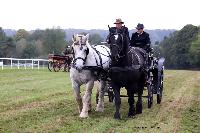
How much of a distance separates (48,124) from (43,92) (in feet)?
26.6

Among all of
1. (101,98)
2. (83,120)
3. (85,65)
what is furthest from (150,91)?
(83,120)

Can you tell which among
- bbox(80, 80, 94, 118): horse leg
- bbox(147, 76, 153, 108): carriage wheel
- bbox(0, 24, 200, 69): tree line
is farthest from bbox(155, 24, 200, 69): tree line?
bbox(80, 80, 94, 118): horse leg

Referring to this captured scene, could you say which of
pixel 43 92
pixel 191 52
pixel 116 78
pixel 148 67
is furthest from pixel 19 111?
pixel 191 52

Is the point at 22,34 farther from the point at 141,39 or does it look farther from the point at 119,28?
the point at 119,28

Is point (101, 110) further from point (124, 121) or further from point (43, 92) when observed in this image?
point (43, 92)

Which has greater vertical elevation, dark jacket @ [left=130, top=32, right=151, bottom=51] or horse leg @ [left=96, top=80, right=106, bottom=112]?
dark jacket @ [left=130, top=32, right=151, bottom=51]

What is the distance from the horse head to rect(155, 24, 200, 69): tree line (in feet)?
241

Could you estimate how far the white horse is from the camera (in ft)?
36.0

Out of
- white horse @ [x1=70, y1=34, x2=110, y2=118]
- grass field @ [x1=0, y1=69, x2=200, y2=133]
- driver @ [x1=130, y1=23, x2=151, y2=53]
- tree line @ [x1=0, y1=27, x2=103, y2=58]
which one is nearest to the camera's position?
grass field @ [x1=0, y1=69, x2=200, y2=133]

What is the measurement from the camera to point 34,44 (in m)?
110

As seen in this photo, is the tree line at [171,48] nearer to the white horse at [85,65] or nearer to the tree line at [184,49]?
the tree line at [184,49]

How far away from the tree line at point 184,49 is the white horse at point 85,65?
238 feet

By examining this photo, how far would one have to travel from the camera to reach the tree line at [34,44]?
3575 inches

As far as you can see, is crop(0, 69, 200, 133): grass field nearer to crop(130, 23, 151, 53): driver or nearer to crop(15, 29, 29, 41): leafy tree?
crop(130, 23, 151, 53): driver
